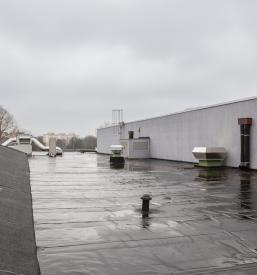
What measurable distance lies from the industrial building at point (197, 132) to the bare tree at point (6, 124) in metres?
52.3

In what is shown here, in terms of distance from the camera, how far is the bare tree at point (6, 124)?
3438 inches

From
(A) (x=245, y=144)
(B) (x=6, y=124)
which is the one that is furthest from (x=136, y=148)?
(B) (x=6, y=124)

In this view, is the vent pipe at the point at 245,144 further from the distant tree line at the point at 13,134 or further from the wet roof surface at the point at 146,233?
the distant tree line at the point at 13,134

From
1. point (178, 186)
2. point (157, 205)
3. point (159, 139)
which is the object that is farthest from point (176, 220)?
point (159, 139)

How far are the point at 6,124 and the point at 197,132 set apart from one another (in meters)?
73.2

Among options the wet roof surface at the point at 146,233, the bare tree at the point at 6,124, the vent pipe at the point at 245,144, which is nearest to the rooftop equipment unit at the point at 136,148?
the vent pipe at the point at 245,144

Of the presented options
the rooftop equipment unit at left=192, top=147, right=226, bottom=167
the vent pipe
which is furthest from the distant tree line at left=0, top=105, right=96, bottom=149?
the vent pipe

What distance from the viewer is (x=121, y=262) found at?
15.9 feet

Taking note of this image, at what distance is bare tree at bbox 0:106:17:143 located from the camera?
8731cm

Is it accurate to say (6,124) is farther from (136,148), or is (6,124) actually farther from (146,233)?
(146,233)

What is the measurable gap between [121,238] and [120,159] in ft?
71.4

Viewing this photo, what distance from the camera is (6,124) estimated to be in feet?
296

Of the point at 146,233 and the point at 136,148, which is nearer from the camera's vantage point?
the point at 146,233

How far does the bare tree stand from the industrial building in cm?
5235
